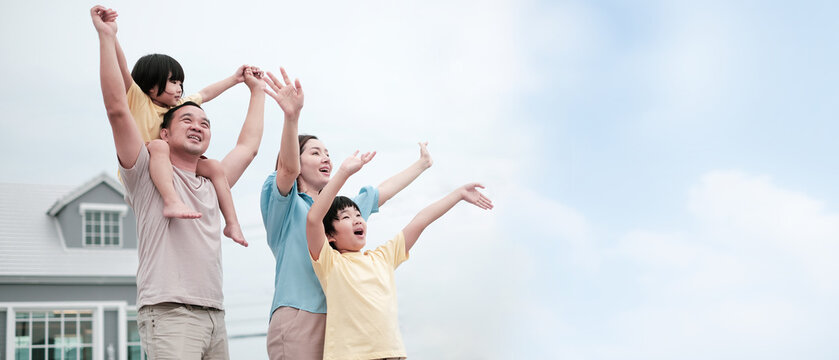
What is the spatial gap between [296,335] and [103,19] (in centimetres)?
80

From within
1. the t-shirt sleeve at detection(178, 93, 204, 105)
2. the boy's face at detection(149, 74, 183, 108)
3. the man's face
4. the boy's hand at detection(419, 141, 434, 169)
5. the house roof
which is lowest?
the man's face

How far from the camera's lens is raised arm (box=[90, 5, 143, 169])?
152 cm

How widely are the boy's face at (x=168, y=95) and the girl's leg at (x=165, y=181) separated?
18cm

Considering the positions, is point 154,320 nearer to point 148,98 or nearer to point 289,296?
point 289,296

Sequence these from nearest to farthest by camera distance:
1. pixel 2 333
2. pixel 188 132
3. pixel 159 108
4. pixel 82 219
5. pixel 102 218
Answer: pixel 188 132
pixel 159 108
pixel 2 333
pixel 82 219
pixel 102 218

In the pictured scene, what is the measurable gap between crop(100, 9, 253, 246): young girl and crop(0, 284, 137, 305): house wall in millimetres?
4536

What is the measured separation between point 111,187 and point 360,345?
5223 millimetres

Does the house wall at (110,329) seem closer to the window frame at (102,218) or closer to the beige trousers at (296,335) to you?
the window frame at (102,218)

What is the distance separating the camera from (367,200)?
2127 mm

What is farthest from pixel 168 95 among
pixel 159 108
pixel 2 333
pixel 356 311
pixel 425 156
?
pixel 2 333

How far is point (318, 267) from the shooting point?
1819mm

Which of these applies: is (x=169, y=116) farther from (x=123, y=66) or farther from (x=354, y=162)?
(x=354, y=162)

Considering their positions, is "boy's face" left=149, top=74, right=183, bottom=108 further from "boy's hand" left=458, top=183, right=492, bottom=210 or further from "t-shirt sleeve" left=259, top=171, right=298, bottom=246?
"boy's hand" left=458, top=183, right=492, bottom=210

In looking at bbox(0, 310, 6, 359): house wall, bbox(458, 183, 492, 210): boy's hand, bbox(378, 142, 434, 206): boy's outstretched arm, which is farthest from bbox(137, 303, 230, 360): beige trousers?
bbox(0, 310, 6, 359): house wall
